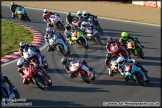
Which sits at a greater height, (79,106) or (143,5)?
(143,5)

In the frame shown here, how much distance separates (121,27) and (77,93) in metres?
15.5

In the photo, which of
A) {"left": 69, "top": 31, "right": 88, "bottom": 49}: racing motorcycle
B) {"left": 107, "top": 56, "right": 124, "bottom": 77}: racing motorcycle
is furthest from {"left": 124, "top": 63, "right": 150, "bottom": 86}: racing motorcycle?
{"left": 69, "top": 31, "right": 88, "bottom": 49}: racing motorcycle

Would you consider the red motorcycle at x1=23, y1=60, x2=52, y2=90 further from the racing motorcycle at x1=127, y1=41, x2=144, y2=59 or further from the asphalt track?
the racing motorcycle at x1=127, y1=41, x2=144, y2=59

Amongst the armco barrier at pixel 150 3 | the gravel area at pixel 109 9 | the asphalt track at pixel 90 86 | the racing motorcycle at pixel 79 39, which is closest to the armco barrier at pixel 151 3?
the armco barrier at pixel 150 3

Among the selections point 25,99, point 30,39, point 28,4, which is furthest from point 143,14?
point 25,99

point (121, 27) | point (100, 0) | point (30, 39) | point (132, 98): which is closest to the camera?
point (132, 98)

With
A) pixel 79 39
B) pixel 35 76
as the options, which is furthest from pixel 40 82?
pixel 79 39

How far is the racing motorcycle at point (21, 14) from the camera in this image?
30844 mm

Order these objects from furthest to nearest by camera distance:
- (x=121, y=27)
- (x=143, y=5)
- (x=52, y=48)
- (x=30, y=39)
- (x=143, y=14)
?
(x=143, y=5) < (x=143, y=14) < (x=121, y=27) < (x=30, y=39) < (x=52, y=48)

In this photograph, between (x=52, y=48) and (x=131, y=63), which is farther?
(x=52, y=48)

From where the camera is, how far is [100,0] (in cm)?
4459

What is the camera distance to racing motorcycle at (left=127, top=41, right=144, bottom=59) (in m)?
20.5

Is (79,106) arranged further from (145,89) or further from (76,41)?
(76,41)

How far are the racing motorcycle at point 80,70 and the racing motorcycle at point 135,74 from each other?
4.92 ft
